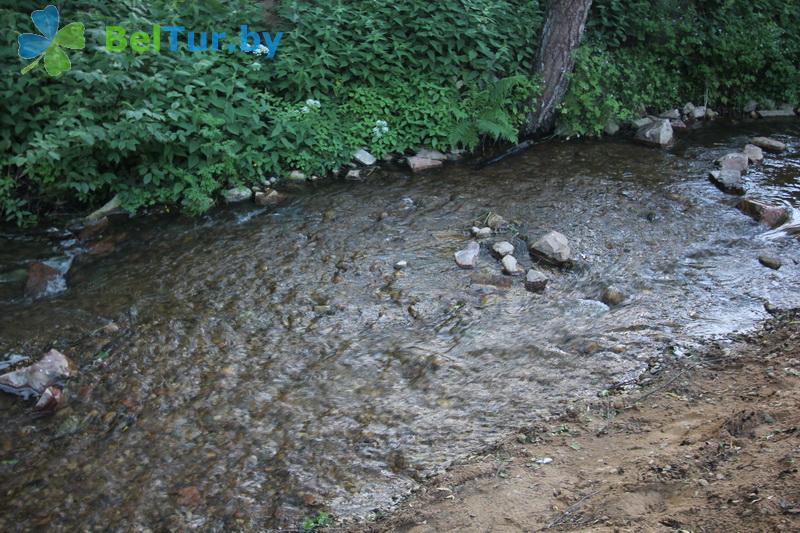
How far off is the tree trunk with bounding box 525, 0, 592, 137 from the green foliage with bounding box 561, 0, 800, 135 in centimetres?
59

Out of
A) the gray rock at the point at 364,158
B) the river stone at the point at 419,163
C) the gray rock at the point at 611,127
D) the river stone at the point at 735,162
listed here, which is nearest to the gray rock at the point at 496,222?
the river stone at the point at 419,163

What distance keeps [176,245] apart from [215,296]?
1100mm

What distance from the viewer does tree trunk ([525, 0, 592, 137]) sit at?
324 inches

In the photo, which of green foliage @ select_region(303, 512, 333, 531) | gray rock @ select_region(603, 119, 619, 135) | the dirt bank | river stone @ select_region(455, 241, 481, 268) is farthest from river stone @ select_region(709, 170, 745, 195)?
green foliage @ select_region(303, 512, 333, 531)

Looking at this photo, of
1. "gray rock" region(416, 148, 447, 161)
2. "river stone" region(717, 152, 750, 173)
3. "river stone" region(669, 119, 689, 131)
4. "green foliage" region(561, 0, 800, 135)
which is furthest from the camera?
"river stone" region(669, 119, 689, 131)

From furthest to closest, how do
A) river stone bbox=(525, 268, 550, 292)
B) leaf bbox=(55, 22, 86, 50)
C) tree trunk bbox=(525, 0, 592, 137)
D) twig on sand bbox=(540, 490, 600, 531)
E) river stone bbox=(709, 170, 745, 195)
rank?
tree trunk bbox=(525, 0, 592, 137), river stone bbox=(709, 170, 745, 195), river stone bbox=(525, 268, 550, 292), leaf bbox=(55, 22, 86, 50), twig on sand bbox=(540, 490, 600, 531)

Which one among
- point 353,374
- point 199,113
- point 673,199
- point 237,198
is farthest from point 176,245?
point 673,199

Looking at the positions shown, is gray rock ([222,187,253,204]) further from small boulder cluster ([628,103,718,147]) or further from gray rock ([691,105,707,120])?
gray rock ([691,105,707,120])

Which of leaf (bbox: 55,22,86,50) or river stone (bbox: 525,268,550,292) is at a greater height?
leaf (bbox: 55,22,86,50)

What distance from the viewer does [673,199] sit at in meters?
7.10

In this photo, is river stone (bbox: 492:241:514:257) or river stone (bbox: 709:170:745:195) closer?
river stone (bbox: 492:241:514:257)

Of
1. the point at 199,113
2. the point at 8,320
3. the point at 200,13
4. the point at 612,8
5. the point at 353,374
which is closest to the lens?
the point at 353,374

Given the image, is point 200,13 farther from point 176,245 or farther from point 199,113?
point 176,245

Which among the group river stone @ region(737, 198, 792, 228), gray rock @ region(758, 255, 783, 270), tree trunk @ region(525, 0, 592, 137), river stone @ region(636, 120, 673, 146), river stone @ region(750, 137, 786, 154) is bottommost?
gray rock @ region(758, 255, 783, 270)
